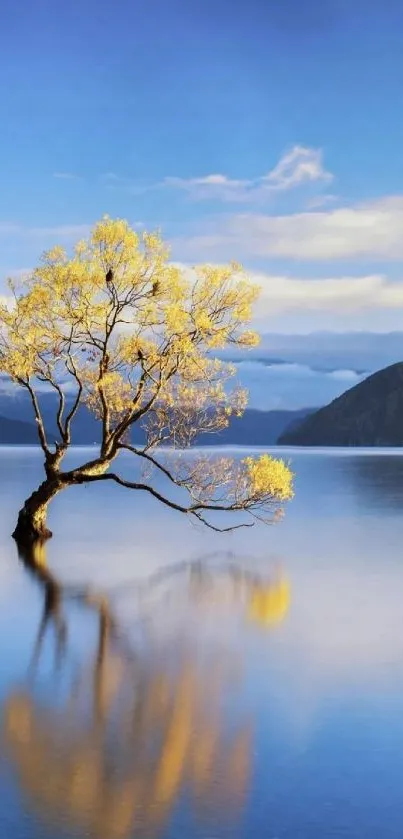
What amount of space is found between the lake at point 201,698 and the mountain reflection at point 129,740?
33 millimetres

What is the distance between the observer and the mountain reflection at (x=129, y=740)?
31.9 ft

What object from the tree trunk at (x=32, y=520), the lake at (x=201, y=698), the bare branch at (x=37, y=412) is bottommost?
the lake at (x=201, y=698)

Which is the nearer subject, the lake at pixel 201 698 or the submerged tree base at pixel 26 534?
the lake at pixel 201 698

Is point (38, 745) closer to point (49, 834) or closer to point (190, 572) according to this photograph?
point (49, 834)

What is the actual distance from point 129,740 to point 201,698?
2.51m

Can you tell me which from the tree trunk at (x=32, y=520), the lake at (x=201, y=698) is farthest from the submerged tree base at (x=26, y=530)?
the lake at (x=201, y=698)

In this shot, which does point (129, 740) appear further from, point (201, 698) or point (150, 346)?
point (150, 346)

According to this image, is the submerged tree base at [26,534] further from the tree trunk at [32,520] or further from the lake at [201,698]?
the lake at [201,698]

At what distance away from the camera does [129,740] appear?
12.1 meters

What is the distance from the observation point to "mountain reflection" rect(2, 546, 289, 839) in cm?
972

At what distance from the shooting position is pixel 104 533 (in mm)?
43031

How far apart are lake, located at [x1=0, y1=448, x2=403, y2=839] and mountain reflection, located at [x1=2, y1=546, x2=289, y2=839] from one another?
0.03m

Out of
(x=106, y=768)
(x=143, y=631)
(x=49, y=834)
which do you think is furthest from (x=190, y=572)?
(x=49, y=834)

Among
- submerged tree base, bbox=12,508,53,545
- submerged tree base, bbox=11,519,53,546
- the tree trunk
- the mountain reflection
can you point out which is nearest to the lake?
the mountain reflection
